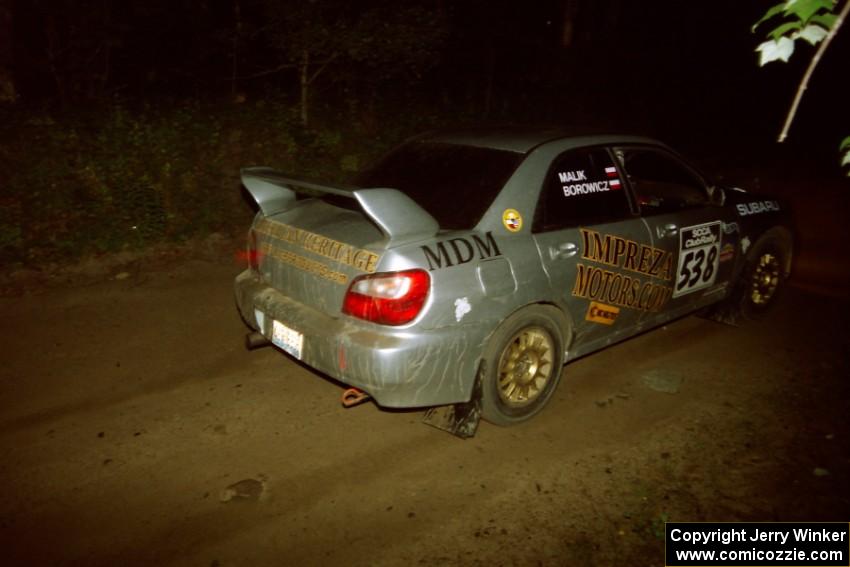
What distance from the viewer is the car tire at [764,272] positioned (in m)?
5.25

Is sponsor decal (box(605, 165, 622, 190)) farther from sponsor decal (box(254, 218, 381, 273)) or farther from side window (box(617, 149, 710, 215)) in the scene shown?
sponsor decal (box(254, 218, 381, 273))

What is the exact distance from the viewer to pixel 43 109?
22.2 feet

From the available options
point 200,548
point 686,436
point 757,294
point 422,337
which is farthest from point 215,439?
point 757,294

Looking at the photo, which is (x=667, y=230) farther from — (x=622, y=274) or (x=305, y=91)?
(x=305, y=91)

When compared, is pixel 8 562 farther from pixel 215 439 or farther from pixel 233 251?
pixel 233 251

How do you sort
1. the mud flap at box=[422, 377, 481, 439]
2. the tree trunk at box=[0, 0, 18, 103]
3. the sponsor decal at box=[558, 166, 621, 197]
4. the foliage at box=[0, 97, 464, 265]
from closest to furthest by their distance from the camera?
1. the mud flap at box=[422, 377, 481, 439]
2. the sponsor decal at box=[558, 166, 621, 197]
3. the foliage at box=[0, 97, 464, 265]
4. the tree trunk at box=[0, 0, 18, 103]

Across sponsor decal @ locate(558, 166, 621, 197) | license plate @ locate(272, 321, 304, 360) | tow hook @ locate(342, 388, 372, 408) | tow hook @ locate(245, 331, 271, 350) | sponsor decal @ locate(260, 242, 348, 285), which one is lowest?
tow hook @ locate(342, 388, 372, 408)

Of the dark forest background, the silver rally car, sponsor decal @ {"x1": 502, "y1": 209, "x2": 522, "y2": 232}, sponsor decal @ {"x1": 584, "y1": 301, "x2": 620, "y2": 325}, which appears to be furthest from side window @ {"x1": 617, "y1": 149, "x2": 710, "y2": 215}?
sponsor decal @ {"x1": 502, "y1": 209, "x2": 522, "y2": 232}

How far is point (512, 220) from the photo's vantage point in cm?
352

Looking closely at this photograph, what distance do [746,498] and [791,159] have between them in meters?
15.8

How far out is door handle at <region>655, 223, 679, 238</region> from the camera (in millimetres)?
4250

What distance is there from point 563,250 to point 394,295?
1143 mm

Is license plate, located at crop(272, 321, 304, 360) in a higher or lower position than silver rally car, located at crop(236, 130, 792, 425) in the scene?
lower

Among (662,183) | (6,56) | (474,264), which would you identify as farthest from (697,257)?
(6,56)
